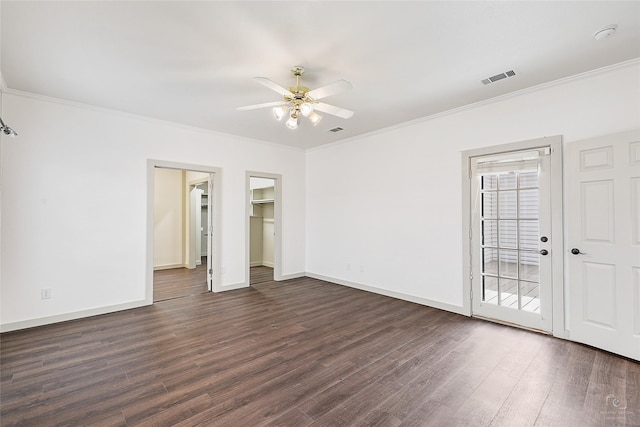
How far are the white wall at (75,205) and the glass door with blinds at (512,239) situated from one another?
15.2 ft

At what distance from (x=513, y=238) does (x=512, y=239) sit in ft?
0.06

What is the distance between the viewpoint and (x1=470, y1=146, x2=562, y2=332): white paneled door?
3.29 m

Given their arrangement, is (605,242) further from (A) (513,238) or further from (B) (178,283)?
(B) (178,283)

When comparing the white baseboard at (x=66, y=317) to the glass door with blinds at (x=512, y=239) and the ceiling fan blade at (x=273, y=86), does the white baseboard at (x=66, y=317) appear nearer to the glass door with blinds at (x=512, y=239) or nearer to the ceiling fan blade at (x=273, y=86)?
the ceiling fan blade at (x=273, y=86)

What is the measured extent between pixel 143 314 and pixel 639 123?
6201 millimetres

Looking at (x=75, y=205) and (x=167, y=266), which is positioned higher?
(x=75, y=205)

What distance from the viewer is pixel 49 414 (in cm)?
194

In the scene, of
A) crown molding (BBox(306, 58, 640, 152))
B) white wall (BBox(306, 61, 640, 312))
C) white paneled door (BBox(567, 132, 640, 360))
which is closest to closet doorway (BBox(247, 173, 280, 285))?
white wall (BBox(306, 61, 640, 312))

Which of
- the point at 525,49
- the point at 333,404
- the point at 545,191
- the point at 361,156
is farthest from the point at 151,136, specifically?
the point at 545,191

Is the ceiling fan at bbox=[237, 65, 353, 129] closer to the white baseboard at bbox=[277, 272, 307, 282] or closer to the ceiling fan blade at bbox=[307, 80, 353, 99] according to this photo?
the ceiling fan blade at bbox=[307, 80, 353, 99]

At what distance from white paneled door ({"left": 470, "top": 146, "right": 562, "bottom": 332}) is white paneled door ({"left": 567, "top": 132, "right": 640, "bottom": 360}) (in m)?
0.25

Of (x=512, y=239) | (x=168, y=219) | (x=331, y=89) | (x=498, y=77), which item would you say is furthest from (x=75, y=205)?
(x=512, y=239)

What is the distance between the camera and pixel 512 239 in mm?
3590

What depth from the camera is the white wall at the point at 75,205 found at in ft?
11.2
